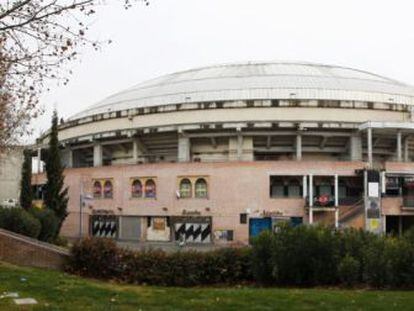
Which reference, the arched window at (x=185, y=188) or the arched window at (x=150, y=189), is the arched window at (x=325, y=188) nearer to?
the arched window at (x=185, y=188)

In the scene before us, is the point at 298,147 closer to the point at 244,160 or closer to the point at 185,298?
the point at 244,160

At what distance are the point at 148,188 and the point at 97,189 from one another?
634 cm

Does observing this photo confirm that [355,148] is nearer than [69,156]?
Yes

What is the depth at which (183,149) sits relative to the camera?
58.4 metres

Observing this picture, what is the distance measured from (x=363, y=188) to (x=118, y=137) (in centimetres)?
2226

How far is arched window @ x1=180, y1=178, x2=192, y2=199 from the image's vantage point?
5369cm

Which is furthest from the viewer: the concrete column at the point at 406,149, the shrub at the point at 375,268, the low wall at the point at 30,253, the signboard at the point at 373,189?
the concrete column at the point at 406,149

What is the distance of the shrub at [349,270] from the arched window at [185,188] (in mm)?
36995

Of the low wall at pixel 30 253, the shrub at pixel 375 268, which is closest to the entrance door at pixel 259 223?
the low wall at pixel 30 253

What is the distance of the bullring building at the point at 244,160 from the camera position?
2032 inches

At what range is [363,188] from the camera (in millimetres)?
53750

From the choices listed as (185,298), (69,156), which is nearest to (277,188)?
(69,156)

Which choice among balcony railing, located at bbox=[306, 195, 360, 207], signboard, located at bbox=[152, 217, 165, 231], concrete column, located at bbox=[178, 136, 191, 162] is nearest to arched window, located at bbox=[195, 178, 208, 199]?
signboard, located at bbox=[152, 217, 165, 231]

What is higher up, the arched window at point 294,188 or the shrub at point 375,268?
the arched window at point 294,188
